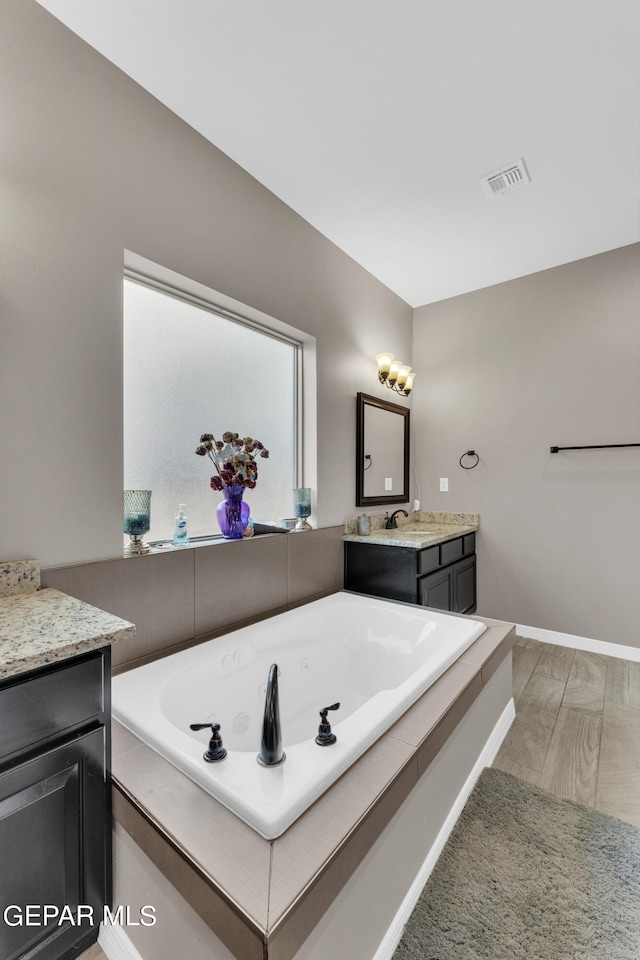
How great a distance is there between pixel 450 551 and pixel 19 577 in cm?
243

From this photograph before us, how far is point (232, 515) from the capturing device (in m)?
2.06

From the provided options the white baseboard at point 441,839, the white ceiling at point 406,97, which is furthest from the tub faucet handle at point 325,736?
the white ceiling at point 406,97

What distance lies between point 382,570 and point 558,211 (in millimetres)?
2282

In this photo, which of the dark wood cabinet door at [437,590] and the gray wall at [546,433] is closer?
the dark wood cabinet door at [437,590]

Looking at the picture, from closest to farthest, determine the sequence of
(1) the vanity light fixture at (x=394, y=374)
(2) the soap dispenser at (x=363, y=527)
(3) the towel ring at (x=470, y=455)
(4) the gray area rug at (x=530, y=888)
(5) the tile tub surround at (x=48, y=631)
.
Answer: (5) the tile tub surround at (x=48, y=631)
(4) the gray area rug at (x=530, y=888)
(2) the soap dispenser at (x=363, y=527)
(1) the vanity light fixture at (x=394, y=374)
(3) the towel ring at (x=470, y=455)

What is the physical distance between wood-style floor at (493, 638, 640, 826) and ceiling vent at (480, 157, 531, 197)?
8.83 feet

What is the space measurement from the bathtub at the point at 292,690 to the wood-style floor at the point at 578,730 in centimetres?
54

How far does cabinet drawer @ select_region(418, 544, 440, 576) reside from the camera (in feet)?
8.33

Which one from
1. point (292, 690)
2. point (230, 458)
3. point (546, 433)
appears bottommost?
point (292, 690)

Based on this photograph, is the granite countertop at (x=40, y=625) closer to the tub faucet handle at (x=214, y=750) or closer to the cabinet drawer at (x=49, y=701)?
the cabinet drawer at (x=49, y=701)

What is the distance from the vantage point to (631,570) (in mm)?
2811

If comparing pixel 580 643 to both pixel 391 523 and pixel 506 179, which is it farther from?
pixel 506 179

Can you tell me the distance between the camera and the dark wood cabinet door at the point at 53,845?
88 centimetres

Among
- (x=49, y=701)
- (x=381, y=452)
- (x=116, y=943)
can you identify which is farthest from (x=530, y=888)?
(x=381, y=452)
